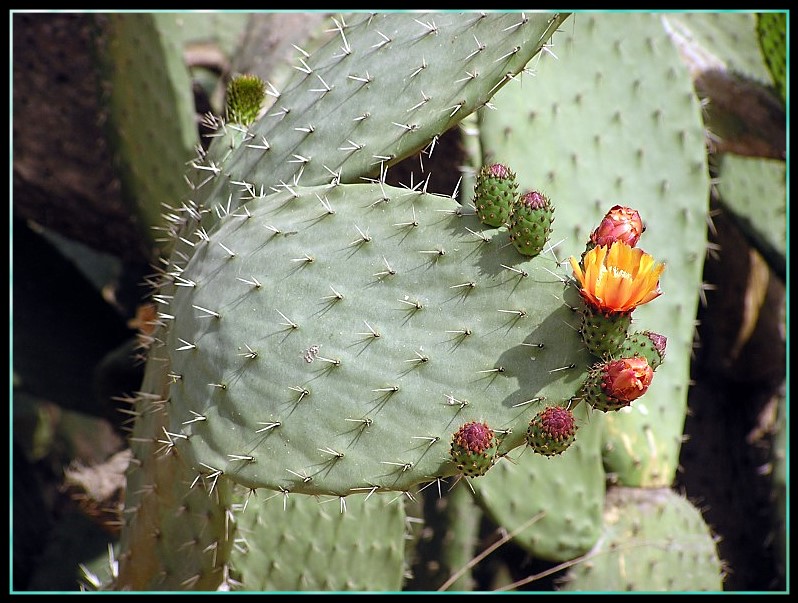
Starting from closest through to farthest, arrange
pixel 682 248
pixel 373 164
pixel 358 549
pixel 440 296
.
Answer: pixel 440 296 → pixel 373 164 → pixel 358 549 → pixel 682 248

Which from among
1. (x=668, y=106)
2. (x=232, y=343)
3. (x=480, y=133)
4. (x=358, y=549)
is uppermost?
(x=668, y=106)

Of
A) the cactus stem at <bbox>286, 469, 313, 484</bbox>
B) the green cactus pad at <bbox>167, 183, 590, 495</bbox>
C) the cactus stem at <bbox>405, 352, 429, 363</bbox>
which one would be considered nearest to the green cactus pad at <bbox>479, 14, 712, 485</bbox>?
the green cactus pad at <bbox>167, 183, 590, 495</bbox>

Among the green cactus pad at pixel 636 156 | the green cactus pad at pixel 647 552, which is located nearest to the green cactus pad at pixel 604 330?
the green cactus pad at pixel 636 156

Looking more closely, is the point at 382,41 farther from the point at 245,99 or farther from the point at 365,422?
the point at 365,422

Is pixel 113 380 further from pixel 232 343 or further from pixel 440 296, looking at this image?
pixel 440 296

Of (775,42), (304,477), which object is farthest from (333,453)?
(775,42)

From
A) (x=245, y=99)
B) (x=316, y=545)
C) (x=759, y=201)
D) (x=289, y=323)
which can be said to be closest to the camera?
(x=289, y=323)

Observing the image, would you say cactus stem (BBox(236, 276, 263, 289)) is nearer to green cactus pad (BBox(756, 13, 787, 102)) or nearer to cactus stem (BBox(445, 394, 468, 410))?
cactus stem (BBox(445, 394, 468, 410))

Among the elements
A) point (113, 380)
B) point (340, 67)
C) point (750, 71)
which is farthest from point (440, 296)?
point (750, 71)
